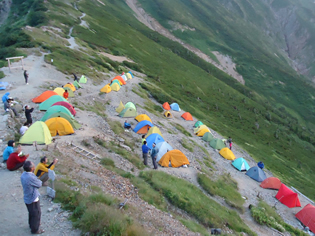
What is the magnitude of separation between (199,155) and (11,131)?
19.2 metres

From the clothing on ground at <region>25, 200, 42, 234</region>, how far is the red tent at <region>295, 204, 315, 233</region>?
22.8 meters

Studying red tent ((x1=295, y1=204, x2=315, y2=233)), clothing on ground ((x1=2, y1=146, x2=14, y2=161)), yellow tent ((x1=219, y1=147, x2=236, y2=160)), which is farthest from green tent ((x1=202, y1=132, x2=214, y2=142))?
clothing on ground ((x1=2, y1=146, x2=14, y2=161))

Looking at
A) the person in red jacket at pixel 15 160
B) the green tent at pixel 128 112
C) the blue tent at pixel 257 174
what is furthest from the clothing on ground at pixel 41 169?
the blue tent at pixel 257 174

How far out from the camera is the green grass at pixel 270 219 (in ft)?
57.8

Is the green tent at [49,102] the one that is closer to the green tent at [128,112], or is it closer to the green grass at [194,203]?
the green tent at [128,112]

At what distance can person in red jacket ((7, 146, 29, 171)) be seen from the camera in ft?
35.9

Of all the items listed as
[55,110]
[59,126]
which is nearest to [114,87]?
[55,110]

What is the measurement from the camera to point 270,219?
18.4 metres

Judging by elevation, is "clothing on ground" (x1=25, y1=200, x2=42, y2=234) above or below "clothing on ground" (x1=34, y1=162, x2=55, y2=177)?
above

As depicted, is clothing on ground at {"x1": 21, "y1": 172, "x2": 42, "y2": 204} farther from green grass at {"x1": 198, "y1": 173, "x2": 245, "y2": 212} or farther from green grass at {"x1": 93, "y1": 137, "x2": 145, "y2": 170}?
green grass at {"x1": 198, "y1": 173, "x2": 245, "y2": 212}

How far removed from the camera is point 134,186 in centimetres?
1302

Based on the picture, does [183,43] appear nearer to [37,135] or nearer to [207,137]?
[207,137]

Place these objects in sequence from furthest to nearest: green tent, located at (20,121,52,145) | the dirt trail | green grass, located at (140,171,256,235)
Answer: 1. the dirt trail
2. green tent, located at (20,121,52,145)
3. green grass, located at (140,171,256,235)

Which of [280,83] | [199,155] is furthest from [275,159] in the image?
[280,83]
